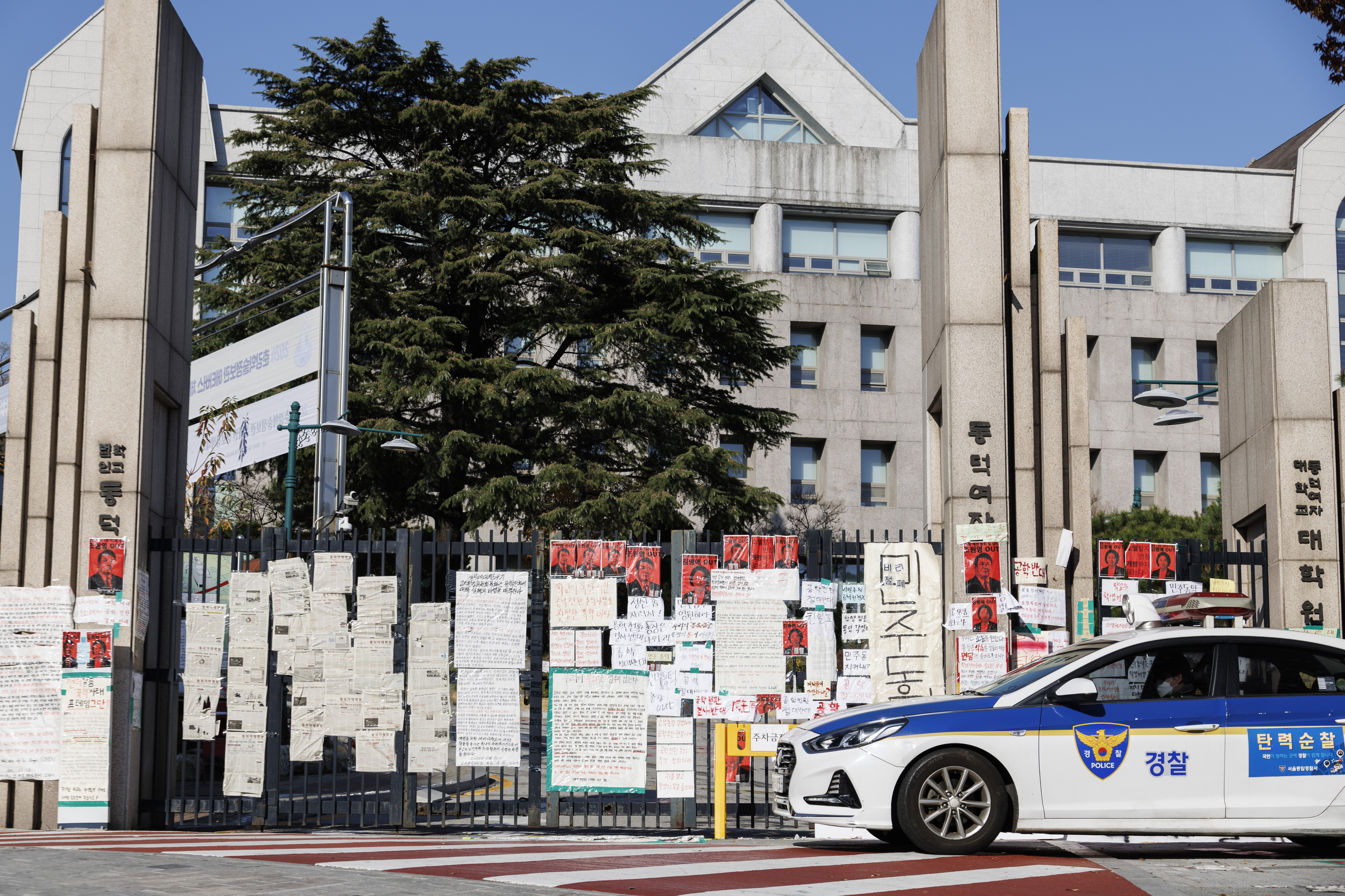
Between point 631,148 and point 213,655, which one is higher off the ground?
point 631,148

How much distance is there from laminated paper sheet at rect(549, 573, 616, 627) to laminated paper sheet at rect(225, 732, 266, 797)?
2777 millimetres

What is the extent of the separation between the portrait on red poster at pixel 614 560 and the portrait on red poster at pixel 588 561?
0.03m

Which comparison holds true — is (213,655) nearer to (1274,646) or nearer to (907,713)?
(907,713)

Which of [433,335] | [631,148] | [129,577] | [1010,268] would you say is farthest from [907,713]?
[631,148]

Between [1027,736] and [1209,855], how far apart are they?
5.42 feet

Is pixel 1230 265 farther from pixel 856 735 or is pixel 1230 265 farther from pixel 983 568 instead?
pixel 856 735

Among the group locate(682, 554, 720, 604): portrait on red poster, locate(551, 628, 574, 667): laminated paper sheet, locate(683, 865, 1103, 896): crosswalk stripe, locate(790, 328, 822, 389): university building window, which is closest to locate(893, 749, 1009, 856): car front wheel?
locate(683, 865, 1103, 896): crosswalk stripe

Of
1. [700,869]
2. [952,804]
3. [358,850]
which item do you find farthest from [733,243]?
[700,869]

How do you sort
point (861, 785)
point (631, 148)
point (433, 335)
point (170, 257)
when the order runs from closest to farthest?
point (861, 785) < point (170, 257) < point (433, 335) < point (631, 148)

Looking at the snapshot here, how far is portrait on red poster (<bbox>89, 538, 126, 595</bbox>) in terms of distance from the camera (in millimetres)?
12148

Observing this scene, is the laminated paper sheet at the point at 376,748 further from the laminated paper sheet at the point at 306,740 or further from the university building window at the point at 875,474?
the university building window at the point at 875,474

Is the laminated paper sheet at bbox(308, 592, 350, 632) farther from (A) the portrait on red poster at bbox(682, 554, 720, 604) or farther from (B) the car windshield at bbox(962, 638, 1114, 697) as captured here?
(B) the car windshield at bbox(962, 638, 1114, 697)

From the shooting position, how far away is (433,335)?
1217 inches

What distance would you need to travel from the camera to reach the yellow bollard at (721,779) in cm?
1149
